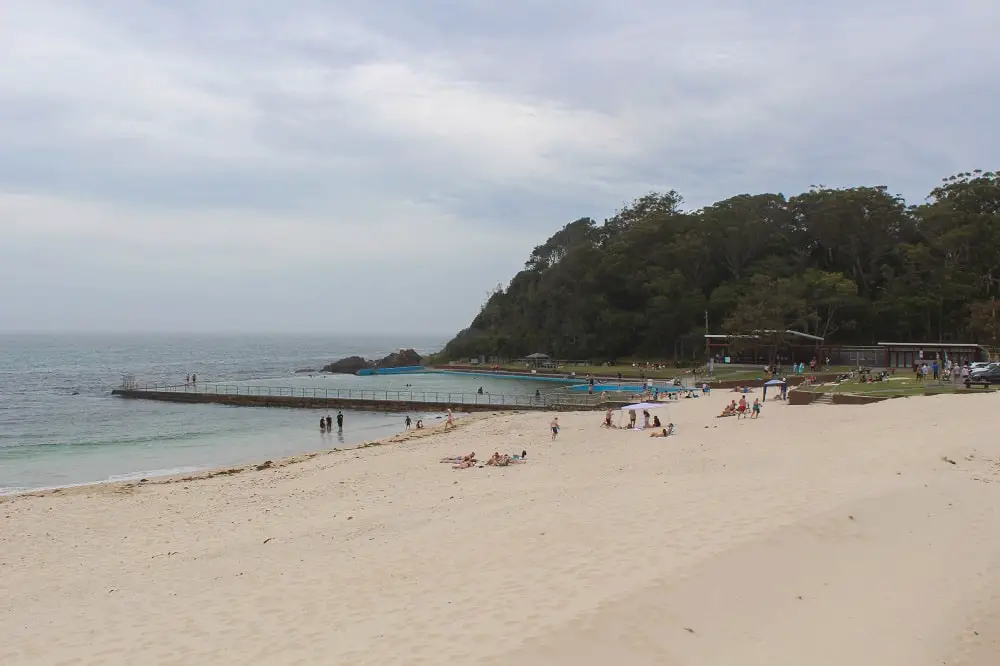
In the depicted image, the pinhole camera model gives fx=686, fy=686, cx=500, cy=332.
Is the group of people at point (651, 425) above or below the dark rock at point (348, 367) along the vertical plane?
below

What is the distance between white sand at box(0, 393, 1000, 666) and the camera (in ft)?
22.8

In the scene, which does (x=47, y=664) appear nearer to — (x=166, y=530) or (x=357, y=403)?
(x=166, y=530)

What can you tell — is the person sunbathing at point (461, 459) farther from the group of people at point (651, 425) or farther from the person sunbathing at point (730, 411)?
the person sunbathing at point (730, 411)

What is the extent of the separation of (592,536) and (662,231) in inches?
2974

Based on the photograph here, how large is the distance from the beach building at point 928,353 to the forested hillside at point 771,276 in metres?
1.84

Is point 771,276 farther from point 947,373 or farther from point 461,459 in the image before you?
point 461,459

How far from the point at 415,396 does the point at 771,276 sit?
39555mm

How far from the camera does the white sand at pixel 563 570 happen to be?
6938 mm

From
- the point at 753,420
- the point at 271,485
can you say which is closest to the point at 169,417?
the point at 271,485

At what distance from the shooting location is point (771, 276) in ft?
230

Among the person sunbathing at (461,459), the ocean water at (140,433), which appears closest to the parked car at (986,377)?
the person sunbathing at (461,459)

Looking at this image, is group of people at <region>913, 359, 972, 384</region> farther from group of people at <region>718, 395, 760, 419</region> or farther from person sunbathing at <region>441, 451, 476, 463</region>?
person sunbathing at <region>441, 451, 476, 463</region>

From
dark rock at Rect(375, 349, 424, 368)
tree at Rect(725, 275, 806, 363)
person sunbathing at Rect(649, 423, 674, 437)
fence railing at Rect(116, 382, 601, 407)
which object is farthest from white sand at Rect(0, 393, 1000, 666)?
dark rock at Rect(375, 349, 424, 368)

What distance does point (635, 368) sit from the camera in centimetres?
6706
